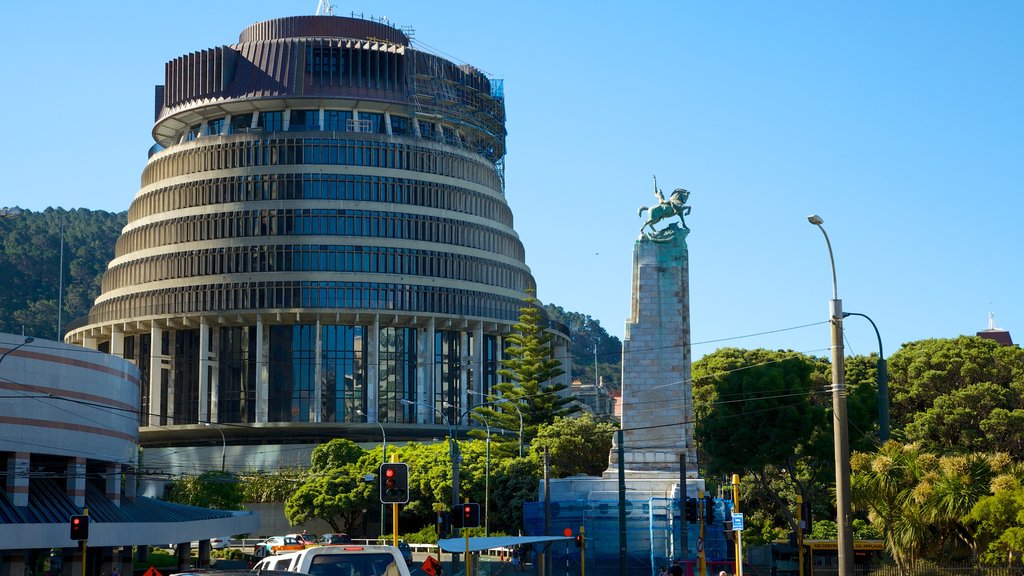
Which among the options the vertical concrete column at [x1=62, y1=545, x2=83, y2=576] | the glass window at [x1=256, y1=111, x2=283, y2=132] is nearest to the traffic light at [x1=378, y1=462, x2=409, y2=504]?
the vertical concrete column at [x1=62, y1=545, x2=83, y2=576]

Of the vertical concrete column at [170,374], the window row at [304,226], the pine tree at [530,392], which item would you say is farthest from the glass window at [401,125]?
the pine tree at [530,392]

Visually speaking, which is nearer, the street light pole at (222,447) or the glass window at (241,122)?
the street light pole at (222,447)

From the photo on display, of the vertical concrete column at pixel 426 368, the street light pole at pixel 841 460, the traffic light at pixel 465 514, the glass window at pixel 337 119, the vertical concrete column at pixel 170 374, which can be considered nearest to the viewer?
the street light pole at pixel 841 460

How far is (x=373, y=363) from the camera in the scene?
12081 cm

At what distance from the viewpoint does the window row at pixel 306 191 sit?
121m

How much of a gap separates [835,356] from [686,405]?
40.3m

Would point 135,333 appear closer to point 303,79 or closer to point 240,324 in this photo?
point 240,324

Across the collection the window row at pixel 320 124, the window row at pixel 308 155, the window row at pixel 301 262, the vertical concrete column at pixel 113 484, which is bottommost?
the vertical concrete column at pixel 113 484

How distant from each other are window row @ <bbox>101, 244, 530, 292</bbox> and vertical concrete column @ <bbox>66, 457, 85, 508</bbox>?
64.4 m

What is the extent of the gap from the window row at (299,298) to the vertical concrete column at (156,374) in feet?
7.19

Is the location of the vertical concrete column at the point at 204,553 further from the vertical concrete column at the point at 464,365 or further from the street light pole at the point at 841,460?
the vertical concrete column at the point at 464,365

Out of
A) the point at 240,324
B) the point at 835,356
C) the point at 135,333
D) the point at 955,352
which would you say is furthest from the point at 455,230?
the point at 835,356

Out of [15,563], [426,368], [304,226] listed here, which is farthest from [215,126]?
[15,563]

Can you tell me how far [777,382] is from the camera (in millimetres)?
72062
